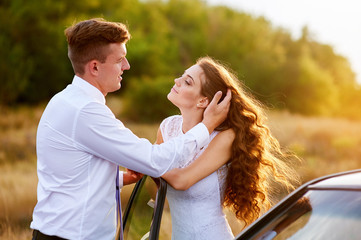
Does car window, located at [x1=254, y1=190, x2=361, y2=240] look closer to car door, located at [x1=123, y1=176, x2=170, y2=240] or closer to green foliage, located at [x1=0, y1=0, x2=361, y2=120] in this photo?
car door, located at [x1=123, y1=176, x2=170, y2=240]

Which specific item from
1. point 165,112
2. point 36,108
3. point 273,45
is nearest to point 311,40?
point 273,45

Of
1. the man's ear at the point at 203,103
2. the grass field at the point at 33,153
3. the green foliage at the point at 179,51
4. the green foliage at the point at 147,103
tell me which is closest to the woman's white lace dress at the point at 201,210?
the man's ear at the point at 203,103

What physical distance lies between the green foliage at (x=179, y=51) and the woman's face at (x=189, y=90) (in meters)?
25.8

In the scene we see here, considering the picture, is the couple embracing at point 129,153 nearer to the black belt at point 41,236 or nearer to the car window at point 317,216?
the black belt at point 41,236

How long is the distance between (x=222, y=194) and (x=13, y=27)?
94.5ft

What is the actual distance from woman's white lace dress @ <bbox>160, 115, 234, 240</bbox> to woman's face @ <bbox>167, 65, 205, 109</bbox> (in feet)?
0.89

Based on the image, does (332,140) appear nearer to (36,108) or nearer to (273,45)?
(36,108)

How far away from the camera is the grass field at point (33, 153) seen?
25.3 ft

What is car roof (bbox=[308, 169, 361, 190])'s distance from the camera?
2.46 m

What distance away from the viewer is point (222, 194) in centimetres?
363

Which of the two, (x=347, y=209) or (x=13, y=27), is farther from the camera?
(x=13, y=27)

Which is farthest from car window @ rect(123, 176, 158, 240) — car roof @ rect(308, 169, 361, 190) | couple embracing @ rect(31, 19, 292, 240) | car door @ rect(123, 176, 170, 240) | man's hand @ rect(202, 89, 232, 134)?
car roof @ rect(308, 169, 361, 190)

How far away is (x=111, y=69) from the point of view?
3150 mm

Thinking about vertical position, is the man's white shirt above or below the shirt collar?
below
